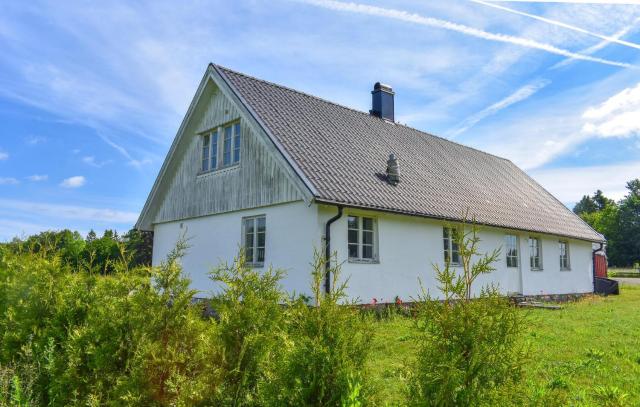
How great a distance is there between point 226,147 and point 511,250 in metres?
10.4

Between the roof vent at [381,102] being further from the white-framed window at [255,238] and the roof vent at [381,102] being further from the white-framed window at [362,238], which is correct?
the white-framed window at [255,238]

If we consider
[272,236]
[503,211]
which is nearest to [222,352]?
[272,236]

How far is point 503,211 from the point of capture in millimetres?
16953

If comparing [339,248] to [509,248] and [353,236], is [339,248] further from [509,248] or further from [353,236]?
[509,248]

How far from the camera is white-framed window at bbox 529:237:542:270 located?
698 inches

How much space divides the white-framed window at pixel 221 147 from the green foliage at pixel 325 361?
10.5m

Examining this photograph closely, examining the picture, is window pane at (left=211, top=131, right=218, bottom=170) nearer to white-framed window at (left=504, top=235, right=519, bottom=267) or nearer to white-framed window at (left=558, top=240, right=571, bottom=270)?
white-framed window at (left=504, top=235, right=519, bottom=267)

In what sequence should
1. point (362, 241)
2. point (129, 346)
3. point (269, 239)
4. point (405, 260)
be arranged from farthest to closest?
point (405, 260) → point (269, 239) → point (362, 241) → point (129, 346)

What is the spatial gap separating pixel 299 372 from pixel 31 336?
4.00 meters

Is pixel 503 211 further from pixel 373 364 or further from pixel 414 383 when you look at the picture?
pixel 414 383

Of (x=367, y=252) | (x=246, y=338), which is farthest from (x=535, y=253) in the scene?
(x=246, y=338)

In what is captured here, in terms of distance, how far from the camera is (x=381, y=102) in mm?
19547

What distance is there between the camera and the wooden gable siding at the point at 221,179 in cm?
1224

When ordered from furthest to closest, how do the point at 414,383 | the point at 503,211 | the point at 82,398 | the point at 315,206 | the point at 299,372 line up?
the point at 503,211 → the point at 315,206 → the point at 82,398 → the point at 299,372 → the point at 414,383
